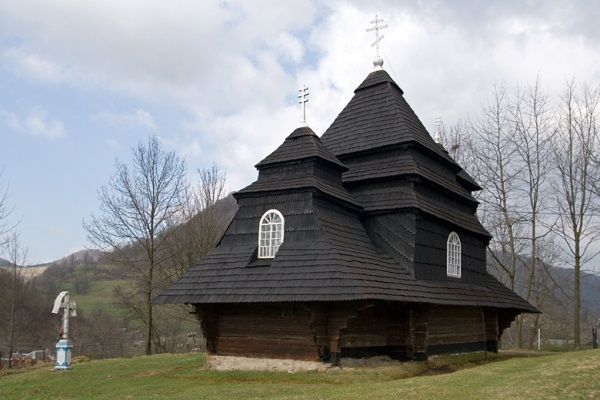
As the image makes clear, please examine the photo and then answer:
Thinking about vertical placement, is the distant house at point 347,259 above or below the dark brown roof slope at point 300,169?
below

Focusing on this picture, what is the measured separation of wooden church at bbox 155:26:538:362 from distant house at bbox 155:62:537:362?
3 centimetres

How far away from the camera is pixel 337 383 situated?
12203 mm

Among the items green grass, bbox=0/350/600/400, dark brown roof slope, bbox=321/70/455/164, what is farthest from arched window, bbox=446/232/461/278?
dark brown roof slope, bbox=321/70/455/164

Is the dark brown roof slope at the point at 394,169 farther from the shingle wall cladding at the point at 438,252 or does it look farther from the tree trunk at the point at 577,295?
the tree trunk at the point at 577,295

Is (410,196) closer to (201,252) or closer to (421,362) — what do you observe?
(421,362)

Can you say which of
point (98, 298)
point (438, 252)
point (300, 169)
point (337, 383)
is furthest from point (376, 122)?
point (98, 298)

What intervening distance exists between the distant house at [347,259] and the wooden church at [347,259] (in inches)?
1.3

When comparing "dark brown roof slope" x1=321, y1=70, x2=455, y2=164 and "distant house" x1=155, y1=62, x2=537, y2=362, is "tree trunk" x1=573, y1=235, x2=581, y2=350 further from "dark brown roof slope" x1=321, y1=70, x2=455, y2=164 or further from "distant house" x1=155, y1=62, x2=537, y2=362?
"dark brown roof slope" x1=321, y1=70, x2=455, y2=164

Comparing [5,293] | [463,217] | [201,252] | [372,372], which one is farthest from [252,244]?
[5,293]

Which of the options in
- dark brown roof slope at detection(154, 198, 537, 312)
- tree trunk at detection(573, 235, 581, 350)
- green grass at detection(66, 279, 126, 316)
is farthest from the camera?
green grass at detection(66, 279, 126, 316)

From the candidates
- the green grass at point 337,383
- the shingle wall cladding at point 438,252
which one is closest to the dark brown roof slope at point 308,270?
the shingle wall cladding at point 438,252

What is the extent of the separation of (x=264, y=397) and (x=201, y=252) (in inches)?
774

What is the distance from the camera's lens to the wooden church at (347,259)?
13391 millimetres

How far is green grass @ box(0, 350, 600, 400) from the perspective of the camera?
9.80 metres
